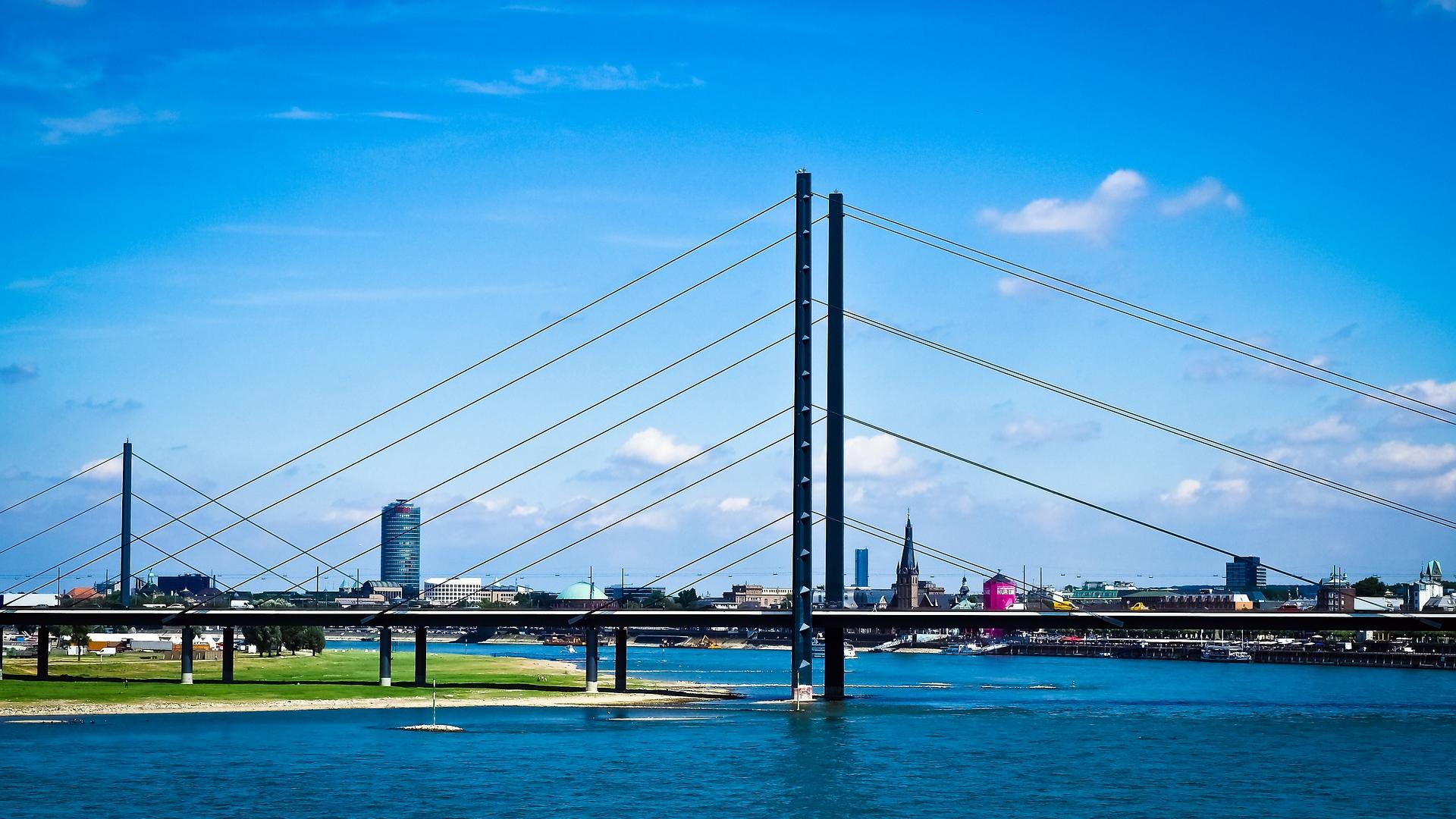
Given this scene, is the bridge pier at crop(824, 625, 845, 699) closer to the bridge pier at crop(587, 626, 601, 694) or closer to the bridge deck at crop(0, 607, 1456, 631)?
A: the bridge deck at crop(0, 607, 1456, 631)

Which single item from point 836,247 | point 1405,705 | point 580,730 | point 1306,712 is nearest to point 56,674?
point 580,730

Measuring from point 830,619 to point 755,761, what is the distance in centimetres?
2892

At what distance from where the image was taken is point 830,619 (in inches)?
3743

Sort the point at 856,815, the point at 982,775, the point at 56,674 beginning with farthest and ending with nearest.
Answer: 1. the point at 56,674
2. the point at 982,775
3. the point at 856,815

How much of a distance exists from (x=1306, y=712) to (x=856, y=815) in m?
59.5

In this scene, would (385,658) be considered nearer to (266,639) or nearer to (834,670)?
(834,670)

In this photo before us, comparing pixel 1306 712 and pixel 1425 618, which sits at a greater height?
pixel 1425 618

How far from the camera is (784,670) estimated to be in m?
181

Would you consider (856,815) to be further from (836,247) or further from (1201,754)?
(836,247)

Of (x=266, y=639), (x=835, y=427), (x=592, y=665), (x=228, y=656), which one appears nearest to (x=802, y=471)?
(x=835, y=427)

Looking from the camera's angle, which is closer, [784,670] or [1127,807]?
[1127,807]

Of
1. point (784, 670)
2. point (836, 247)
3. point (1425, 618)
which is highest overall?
point (836, 247)

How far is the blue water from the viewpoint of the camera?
55031mm

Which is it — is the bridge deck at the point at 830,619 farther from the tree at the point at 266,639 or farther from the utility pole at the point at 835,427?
the tree at the point at 266,639
